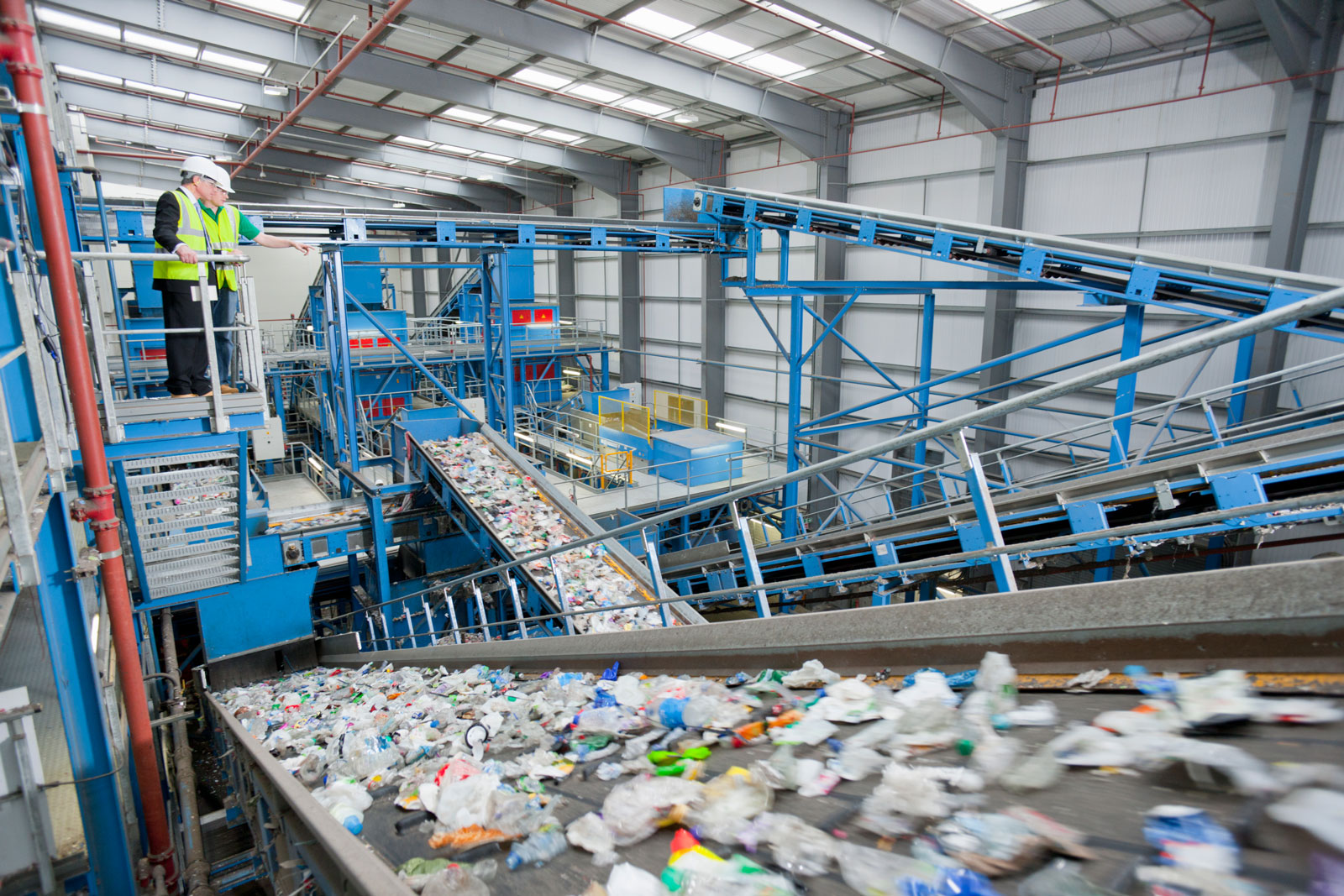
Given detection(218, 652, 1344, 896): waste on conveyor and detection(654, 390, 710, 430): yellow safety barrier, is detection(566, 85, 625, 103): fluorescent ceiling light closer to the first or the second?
detection(654, 390, 710, 430): yellow safety barrier

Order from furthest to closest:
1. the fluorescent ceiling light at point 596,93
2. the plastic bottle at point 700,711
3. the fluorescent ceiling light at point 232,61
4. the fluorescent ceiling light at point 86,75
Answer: the fluorescent ceiling light at point 596,93 < the fluorescent ceiling light at point 232,61 < the fluorescent ceiling light at point 86,75 < the plastic bottle at point 700,711

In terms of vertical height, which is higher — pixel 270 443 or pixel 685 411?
pixel 270 443

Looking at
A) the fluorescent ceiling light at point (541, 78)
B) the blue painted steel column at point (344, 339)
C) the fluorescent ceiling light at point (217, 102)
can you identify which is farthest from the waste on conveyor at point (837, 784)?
the fluorescent ceiling light at point (217, 102)

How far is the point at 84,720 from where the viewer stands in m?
2.78

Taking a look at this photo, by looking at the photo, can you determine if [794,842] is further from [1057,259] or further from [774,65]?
[774,65]

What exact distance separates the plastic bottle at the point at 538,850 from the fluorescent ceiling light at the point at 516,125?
15029mm

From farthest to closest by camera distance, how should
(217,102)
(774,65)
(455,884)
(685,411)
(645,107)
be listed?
(685,411) → (217,102) → (645,107) → (774,65) → (455,884)

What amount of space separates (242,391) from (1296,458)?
6517 millimetres

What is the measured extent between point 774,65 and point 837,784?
11.8 m

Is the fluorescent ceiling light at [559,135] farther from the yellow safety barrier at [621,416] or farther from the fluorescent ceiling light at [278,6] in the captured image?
the fluorescent ceiling light at [278,6]

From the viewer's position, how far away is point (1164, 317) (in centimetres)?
977

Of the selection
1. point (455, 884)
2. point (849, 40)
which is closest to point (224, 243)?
point (455, 884)

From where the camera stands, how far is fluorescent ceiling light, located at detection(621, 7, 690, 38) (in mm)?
9695

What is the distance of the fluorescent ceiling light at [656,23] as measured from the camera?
9.70 m
